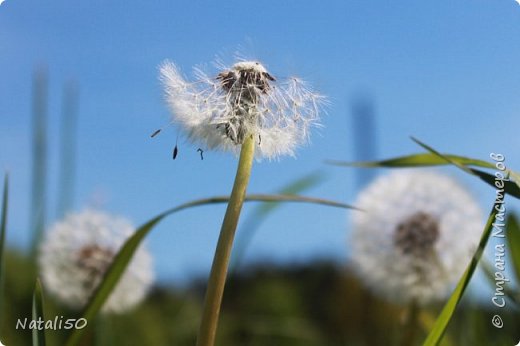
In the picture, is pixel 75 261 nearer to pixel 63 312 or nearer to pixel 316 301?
pixel 63 312

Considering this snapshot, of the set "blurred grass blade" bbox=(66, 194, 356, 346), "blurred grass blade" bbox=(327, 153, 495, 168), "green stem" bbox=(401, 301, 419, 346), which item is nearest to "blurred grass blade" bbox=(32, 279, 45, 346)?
"blurred grass blade" bbox=(66, 194, 356, 346)

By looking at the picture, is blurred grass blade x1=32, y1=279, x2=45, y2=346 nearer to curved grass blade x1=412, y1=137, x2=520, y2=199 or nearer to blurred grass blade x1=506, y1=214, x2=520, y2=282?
curved grass blade x1=412, y1=137, x2=520, y2=199

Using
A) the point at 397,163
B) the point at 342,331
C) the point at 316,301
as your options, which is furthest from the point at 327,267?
the point at 397,163

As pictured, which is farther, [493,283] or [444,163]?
[493,283]

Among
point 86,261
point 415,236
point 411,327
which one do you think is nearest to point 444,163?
point 411,327

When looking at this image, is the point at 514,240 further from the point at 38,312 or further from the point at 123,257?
the point at 38,312

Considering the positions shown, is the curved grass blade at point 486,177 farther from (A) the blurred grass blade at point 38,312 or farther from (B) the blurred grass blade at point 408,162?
(A) the blurred grass blade at point 38,312

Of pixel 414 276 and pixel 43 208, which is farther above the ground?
pixel 43 208
